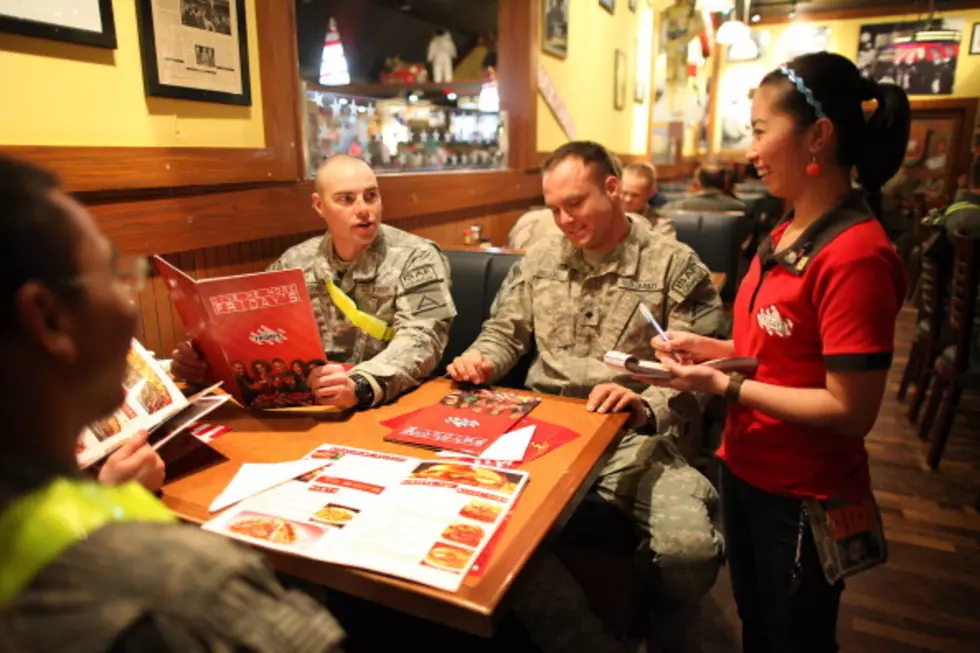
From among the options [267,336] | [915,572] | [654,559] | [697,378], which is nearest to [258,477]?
[267,336]

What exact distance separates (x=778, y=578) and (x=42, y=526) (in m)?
1.31

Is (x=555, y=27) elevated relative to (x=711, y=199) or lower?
elevated

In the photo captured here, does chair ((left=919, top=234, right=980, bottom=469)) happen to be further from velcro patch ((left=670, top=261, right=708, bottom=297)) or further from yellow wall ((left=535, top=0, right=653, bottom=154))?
yellow wall ((left=535, top=0, right=653, bottom=154))

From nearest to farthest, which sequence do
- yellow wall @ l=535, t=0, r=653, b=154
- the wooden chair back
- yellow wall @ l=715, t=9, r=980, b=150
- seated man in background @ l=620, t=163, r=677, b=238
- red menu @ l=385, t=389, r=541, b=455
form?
red menu @ l=385, t=389, r=541, b=455 → the wooden chair back → seated man in background @ l=620, t=163, r=677, b=238 → yellow wall @ l=535, t=0, r=653, b=154 → yellow wall @ l=715, t=9, r=980, b=150

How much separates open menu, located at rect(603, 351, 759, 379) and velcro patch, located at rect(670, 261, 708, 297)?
49cm

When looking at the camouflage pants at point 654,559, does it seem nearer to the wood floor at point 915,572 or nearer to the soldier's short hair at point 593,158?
the wood floor at point 915,572

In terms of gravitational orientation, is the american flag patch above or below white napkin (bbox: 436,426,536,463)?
below

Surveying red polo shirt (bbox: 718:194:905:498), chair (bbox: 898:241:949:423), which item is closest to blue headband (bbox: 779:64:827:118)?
red polo shirt (bbox: 718:194:905:498)

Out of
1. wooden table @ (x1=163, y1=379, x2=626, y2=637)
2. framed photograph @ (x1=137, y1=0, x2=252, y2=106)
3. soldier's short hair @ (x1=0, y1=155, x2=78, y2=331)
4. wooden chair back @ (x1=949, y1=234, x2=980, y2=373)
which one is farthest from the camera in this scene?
wooden chair back @ (x1=949, y1=234, x2=980, y2=373)

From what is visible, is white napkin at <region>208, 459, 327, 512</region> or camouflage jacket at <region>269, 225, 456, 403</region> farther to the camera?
camouflage jacket at <region>269, 225, 456, 403</region>

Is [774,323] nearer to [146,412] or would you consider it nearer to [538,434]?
[538,434]

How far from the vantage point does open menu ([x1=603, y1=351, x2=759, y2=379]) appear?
52.8 inches

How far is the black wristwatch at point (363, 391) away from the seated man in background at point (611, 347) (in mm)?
269

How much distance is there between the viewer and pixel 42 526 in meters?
0.47
